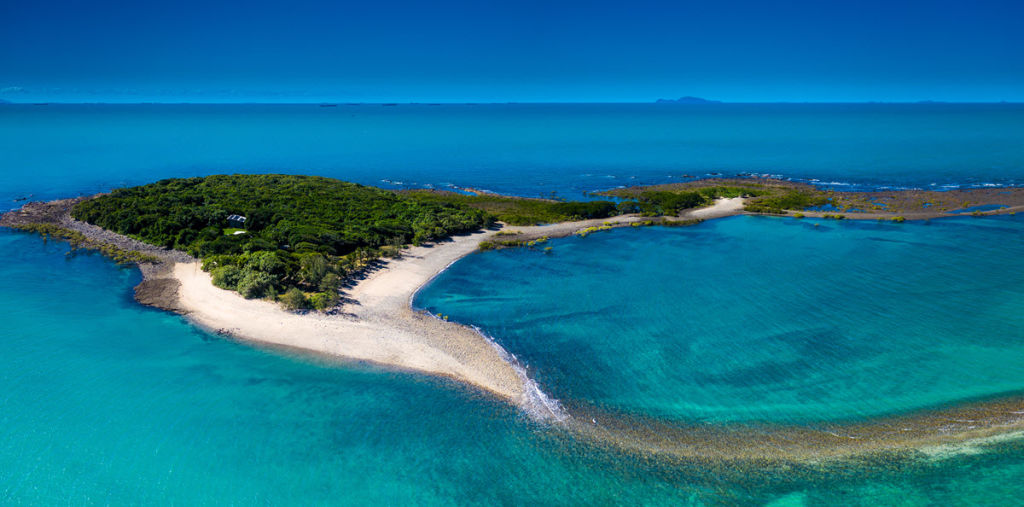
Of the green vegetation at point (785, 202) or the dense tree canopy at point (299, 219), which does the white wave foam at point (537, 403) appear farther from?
the green vegetation at point (785, 202)

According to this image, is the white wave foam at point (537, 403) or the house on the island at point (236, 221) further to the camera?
the house on the island at point (236, 221)

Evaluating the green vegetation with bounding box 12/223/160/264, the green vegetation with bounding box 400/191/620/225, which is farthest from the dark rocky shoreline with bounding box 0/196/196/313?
the green vegetation with bounding box 400/191/620/225

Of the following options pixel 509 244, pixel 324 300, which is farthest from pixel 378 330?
pixel 509 244

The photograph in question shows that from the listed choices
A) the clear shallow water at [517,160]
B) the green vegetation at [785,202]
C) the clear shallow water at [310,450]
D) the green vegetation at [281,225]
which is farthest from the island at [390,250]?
the clear shallow water at [517,160]

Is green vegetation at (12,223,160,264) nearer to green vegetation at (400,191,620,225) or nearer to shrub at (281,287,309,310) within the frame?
shrub at (281,287,309,310)

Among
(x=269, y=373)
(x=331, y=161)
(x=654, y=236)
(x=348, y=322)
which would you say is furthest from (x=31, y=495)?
(x=331, y=161)

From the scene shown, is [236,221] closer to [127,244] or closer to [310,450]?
[127,244]
